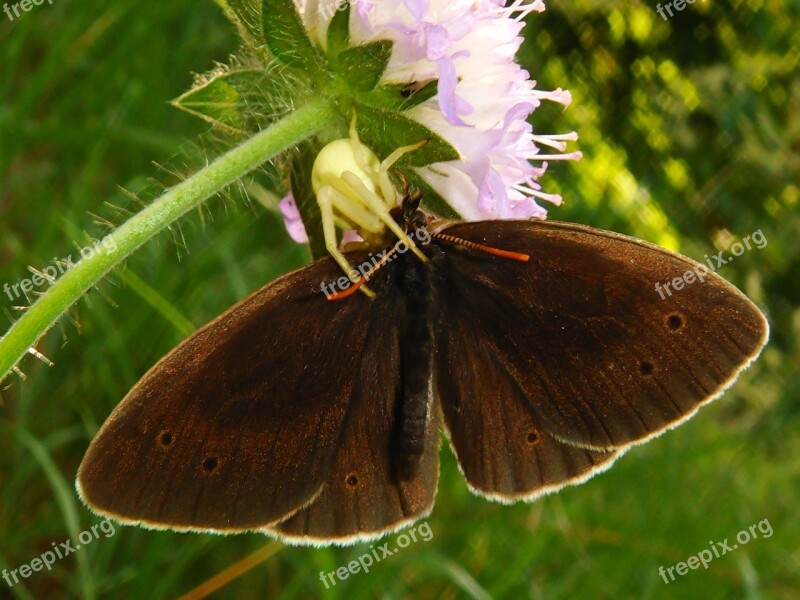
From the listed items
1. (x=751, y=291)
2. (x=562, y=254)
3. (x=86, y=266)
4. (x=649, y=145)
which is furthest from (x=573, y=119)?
(x=86, y=266)

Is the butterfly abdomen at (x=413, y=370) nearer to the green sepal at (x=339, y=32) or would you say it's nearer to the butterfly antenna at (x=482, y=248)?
the butterfly antenna at (x=482, y=248)

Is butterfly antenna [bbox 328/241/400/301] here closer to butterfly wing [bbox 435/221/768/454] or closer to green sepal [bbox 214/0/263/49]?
butterfly wing [bbox 435/221/768/454]

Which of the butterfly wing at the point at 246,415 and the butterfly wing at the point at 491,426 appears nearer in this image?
the butterfly wing at the point at 246,415

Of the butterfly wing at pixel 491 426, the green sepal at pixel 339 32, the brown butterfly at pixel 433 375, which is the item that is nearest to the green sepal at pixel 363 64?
the green sepal at pixel 339 32

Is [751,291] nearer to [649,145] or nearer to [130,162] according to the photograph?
[649,145]

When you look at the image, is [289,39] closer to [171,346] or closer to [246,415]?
[246,415]

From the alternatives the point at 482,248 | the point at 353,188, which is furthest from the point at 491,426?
the point at 353,188

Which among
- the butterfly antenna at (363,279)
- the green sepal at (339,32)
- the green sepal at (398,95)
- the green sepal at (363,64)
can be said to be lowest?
the butterfly antenna at (363,279)
